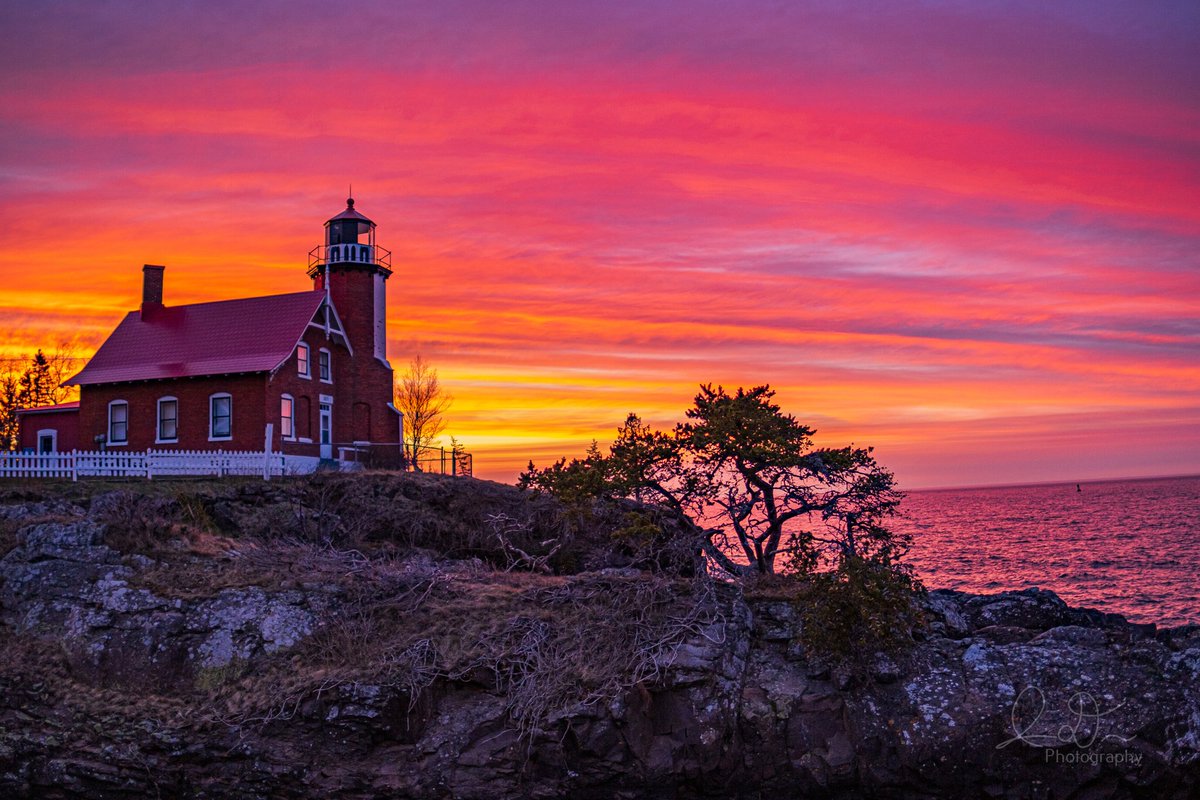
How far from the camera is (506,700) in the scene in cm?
1506

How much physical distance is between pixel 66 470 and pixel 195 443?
6.22 metres

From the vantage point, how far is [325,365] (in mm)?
41500

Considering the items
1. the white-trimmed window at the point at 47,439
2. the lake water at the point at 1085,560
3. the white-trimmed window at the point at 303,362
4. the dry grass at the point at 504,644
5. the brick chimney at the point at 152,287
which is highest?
the brick chimney at the point at 152,287

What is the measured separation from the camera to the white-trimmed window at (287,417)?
38.0 m

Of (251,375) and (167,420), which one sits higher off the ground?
(251,375)

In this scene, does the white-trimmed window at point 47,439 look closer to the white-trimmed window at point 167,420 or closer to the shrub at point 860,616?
the white-trimmed window at point 167,420

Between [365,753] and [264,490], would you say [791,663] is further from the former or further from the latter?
[264,490]

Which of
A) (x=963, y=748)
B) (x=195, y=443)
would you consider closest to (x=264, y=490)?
(x=195, y=443)

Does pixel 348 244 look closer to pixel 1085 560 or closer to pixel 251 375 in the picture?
pixel 251 375

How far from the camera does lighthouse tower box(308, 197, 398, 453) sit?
1708 inches

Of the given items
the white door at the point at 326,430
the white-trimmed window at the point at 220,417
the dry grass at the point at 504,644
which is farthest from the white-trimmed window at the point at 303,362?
the dry grass at the point at 504,644

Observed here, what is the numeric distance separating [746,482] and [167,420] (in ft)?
92.7

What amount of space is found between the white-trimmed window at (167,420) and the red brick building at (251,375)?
40mm

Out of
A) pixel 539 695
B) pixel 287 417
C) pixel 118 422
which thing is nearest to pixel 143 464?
pixel 287 417
